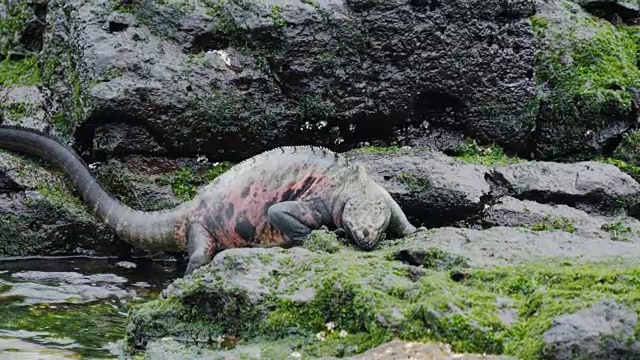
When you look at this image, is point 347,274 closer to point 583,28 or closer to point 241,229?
point 241,229

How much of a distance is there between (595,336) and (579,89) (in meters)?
5.73

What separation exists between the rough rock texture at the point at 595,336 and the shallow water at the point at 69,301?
7.61ft

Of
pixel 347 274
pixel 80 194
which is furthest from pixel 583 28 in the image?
pixel 347 274

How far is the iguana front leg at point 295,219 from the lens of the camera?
20.9 feet

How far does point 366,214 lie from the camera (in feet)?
19.9

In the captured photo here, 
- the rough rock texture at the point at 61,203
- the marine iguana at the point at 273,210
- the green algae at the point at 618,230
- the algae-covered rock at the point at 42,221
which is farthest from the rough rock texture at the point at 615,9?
the algae-covered rock at the point at 42,221

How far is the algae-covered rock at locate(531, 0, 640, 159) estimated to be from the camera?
8.73m

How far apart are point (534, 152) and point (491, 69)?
98 cm

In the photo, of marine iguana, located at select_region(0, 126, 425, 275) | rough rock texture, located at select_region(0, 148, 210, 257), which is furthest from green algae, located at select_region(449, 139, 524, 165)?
rough rock texture, located at select_region(0, 148, 210, 257)

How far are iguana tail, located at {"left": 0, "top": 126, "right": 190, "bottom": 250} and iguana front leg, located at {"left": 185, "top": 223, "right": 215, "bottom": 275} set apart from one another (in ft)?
0.63

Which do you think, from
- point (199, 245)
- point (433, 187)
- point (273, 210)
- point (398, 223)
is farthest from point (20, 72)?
point (398, 223)

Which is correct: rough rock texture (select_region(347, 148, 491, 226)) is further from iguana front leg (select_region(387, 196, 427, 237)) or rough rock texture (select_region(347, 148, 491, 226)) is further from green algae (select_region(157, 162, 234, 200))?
green algae (select_region(157, 162, 234, 200))

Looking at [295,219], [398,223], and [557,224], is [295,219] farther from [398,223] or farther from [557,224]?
[557,224]

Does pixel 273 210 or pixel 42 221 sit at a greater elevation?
pixel 42 221
